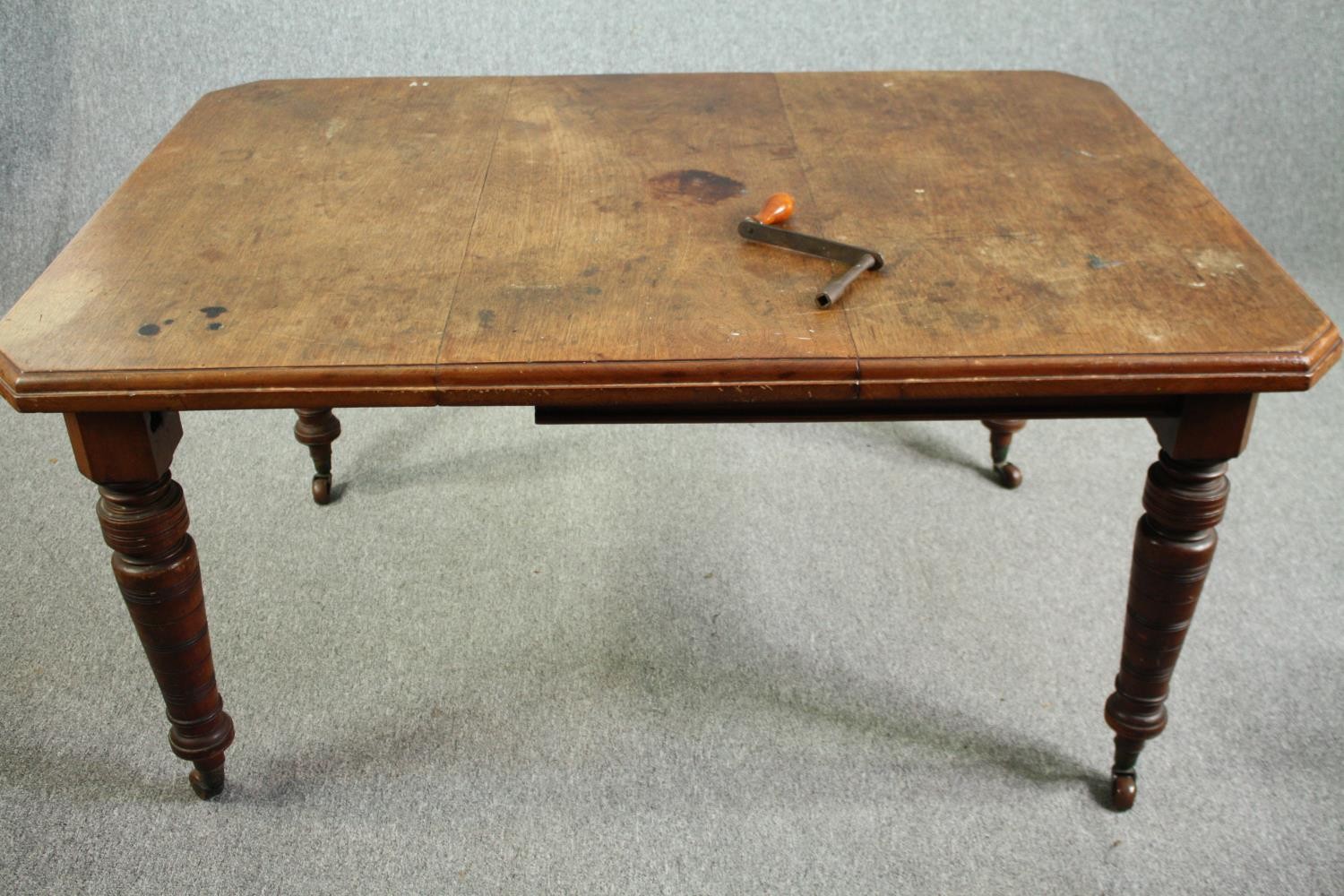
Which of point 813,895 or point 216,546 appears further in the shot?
point 216,546

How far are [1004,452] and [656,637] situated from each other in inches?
26.8

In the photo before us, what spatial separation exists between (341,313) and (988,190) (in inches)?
29.6

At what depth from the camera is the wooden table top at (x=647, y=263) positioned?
122 centimetres

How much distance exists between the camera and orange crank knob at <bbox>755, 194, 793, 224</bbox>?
4.76 ft

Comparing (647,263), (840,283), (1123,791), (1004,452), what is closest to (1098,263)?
(840,283)

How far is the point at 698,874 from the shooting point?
1508 mm

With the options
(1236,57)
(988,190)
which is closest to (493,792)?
(988,190)

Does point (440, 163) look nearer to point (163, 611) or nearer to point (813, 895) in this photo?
point (163, 611)

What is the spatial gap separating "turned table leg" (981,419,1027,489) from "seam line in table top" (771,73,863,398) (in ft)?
2.04

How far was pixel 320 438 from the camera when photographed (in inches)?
80.4

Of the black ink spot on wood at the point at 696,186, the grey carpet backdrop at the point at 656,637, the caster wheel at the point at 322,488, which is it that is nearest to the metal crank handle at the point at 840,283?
the black ink spot on wood at the point at 696,186

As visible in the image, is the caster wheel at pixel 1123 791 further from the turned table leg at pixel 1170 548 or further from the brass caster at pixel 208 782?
the brass caster at pixel 208 782

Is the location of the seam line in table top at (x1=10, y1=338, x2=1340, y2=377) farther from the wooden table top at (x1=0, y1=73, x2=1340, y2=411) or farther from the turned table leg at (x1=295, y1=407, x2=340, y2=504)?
the turned table leg at (x1=295, y1=407, x2=340, y2=504)

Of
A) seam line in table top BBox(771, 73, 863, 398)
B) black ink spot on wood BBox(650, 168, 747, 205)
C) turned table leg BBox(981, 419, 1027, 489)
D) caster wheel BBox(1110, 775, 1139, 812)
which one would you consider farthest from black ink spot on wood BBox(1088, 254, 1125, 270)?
turned table leg BBox(981, 419, 1027, 489)
